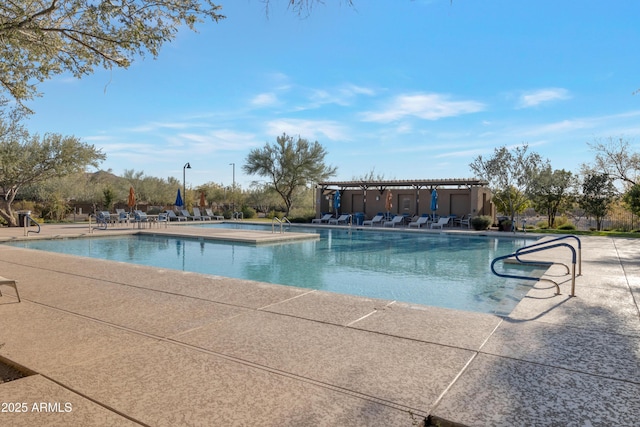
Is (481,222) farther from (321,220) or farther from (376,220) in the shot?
(321,220)

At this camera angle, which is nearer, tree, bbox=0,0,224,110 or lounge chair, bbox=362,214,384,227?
tree, bbox=0,0,224,110

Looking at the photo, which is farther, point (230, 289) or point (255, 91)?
point (255, 91)

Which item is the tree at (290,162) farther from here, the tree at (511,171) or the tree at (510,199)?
the tree at (510,199)

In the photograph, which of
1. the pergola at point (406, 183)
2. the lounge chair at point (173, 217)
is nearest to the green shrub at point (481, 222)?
the pergola at point (406, 183)

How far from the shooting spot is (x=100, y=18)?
4883 millimetres

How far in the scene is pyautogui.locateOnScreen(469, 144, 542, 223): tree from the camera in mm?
20188

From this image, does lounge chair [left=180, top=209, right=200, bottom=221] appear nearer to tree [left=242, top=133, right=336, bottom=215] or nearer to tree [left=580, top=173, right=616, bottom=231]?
tree [left=242, top=133, right=336, bottom=215]

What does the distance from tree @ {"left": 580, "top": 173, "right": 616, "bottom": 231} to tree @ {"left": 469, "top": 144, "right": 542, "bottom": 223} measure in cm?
267

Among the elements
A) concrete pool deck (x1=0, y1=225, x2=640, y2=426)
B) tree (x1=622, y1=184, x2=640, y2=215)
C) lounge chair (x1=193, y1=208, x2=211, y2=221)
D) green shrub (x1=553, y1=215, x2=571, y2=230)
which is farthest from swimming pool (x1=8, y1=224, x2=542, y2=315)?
lounge chair (x1=193, y1=208, x2=211, y2=221)

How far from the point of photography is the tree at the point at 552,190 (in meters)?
20.4

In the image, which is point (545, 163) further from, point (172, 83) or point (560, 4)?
point (172, 83)

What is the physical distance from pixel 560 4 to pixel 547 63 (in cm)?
847

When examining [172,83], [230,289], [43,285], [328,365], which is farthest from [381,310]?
[172,83]

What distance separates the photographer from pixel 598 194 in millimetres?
20047
